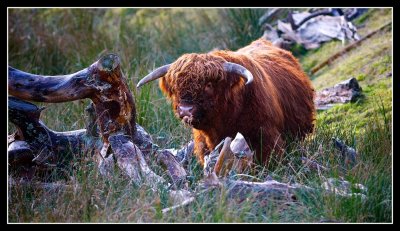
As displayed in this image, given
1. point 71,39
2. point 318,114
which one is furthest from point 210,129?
point 71,39

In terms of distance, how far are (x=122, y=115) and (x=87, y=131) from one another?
1.52ft

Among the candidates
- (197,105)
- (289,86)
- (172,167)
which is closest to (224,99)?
(197,105)

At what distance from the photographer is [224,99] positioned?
539cm

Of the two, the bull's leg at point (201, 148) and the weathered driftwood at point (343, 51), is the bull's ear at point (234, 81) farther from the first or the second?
the weathered driftwood at point (343, 51)

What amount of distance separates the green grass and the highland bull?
0.22 m

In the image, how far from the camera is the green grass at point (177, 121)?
440 centimetres

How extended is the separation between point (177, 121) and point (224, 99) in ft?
4.62

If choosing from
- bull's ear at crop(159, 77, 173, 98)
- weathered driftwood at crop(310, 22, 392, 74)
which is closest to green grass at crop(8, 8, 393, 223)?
weathered driftwood at crop(310, 22, 392, 74)

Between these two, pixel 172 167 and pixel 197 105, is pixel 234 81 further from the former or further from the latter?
pixel 172 167

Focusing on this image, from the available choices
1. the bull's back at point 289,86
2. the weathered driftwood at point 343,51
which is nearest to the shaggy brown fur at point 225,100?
the bull's back at point 289,86

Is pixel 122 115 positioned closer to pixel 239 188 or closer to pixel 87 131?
pixel 87 131

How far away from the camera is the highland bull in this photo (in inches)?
206

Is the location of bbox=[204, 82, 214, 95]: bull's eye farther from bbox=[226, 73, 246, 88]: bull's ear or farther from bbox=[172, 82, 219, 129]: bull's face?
bbox=[226, 73, 246, 88]: bull's ear

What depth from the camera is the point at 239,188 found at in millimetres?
4496
